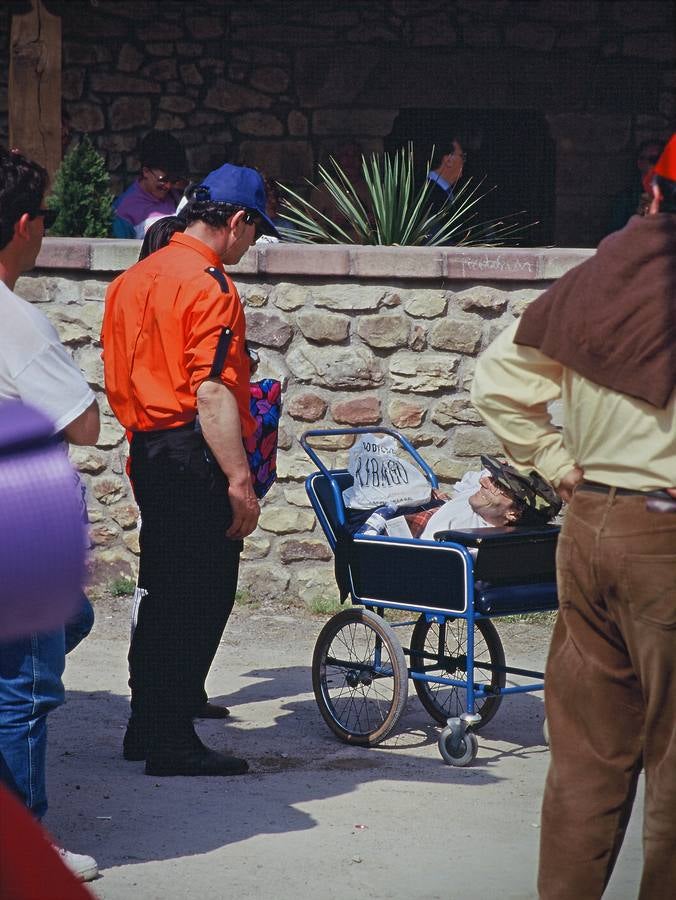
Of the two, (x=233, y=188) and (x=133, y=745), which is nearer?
(x=233, y=188)

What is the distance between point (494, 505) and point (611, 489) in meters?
2.08

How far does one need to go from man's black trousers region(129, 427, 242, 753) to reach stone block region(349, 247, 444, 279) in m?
2.48

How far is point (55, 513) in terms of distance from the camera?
60.2 inches

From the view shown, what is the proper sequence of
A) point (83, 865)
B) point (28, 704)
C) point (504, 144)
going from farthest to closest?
point (504, 144), point (83, 865), point (28, 704)

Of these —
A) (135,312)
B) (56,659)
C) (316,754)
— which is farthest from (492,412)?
(316,754)

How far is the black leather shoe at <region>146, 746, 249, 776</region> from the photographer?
484 cm

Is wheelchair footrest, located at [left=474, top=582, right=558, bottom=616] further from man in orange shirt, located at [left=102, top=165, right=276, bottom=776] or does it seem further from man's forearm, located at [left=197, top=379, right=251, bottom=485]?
man's forearm, located at [left=197, top=379, right=251, bottom=485]

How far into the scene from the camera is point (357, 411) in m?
7.19

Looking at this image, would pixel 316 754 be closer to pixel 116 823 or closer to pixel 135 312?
pixel 116 823

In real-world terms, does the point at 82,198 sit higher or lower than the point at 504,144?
lower

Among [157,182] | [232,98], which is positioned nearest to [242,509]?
[157,182]

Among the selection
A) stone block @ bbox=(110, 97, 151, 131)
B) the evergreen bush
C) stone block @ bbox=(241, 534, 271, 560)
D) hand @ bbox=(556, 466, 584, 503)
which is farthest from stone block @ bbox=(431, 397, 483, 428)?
stone block @ bbox=(110, 97, 151, 131)

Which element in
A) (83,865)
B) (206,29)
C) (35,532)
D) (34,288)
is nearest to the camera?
(35,532)

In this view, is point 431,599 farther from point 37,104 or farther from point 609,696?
point 37,104
